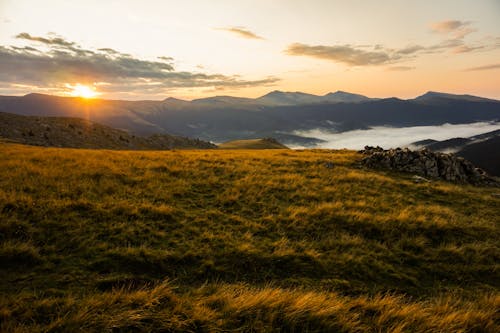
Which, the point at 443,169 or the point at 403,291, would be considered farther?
the point at 443,169

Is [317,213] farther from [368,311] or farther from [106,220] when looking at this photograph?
[106,220]

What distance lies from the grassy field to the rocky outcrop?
7.58 metres

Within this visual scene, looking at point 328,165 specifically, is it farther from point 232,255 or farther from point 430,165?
point 232,255

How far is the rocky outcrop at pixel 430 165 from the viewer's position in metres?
25.8

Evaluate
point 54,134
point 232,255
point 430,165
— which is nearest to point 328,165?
point 430,165

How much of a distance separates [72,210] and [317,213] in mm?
9897

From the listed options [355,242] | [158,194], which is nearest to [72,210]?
[158,194]

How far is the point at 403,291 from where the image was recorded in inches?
340

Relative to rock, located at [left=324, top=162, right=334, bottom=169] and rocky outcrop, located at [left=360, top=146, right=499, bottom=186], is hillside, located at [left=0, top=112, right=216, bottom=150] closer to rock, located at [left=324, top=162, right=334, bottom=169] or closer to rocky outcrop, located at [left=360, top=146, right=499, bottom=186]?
rock, located at [left=324, top=162, right=334, bottom=169]

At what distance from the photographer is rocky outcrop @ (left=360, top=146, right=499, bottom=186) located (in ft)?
84.7

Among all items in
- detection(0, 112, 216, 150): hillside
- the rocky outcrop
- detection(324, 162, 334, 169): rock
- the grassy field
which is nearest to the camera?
the grassy field

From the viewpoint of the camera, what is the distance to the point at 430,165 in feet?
86.2

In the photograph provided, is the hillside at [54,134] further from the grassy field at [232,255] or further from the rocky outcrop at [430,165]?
the rocky outcrop at [430,165]

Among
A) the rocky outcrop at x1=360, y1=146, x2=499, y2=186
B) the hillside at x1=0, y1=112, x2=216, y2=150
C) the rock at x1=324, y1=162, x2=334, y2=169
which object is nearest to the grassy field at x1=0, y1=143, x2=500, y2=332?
the rock at x1=324, y1=162, x2=334, y2=169
